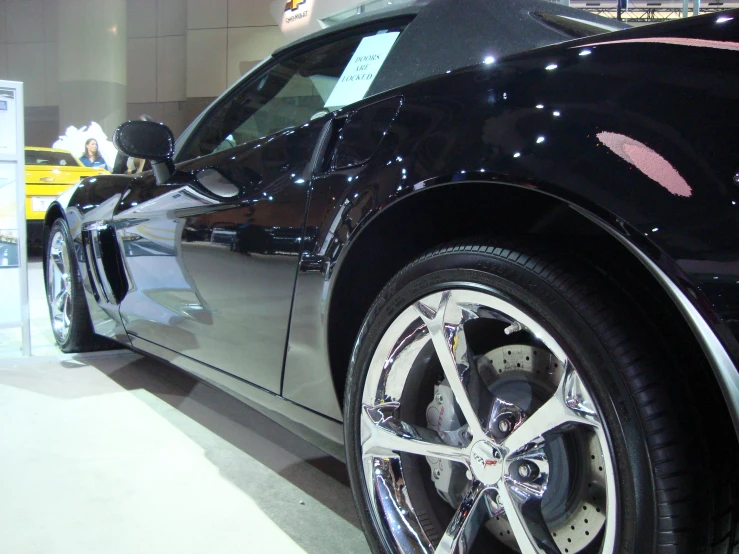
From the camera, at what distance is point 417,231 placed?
131 cm

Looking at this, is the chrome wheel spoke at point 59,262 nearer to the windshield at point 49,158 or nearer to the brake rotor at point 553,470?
the brake rotor at point 553,470

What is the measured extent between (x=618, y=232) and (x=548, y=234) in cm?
27

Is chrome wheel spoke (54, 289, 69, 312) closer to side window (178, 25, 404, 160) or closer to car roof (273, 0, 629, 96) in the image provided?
side window (178, 25, 404, 160)

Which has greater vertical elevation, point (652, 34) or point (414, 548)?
point (652, 34)

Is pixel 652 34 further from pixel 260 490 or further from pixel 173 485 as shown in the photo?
pixel 173 485

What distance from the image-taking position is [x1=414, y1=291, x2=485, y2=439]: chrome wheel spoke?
3.55 feet

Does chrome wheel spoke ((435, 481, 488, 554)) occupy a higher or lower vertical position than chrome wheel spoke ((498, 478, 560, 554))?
lower

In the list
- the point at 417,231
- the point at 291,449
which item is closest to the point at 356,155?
the point at 417,231

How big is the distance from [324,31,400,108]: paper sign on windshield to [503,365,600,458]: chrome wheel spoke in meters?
0.96

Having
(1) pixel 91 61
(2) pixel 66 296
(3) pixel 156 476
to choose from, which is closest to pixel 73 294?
(2) pixel 66 296

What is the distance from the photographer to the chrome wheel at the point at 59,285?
3201 mm

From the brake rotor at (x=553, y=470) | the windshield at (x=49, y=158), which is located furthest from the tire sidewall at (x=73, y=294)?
the windshield at (x=49, y=158)

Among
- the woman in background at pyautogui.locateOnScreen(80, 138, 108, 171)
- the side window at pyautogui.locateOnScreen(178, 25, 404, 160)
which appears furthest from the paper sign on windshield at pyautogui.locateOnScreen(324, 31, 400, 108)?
the woman in background at pyautogui.locateOnScreen(80, 138, 108, 171)

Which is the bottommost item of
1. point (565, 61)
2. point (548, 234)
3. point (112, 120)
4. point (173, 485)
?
point (173, 485)
